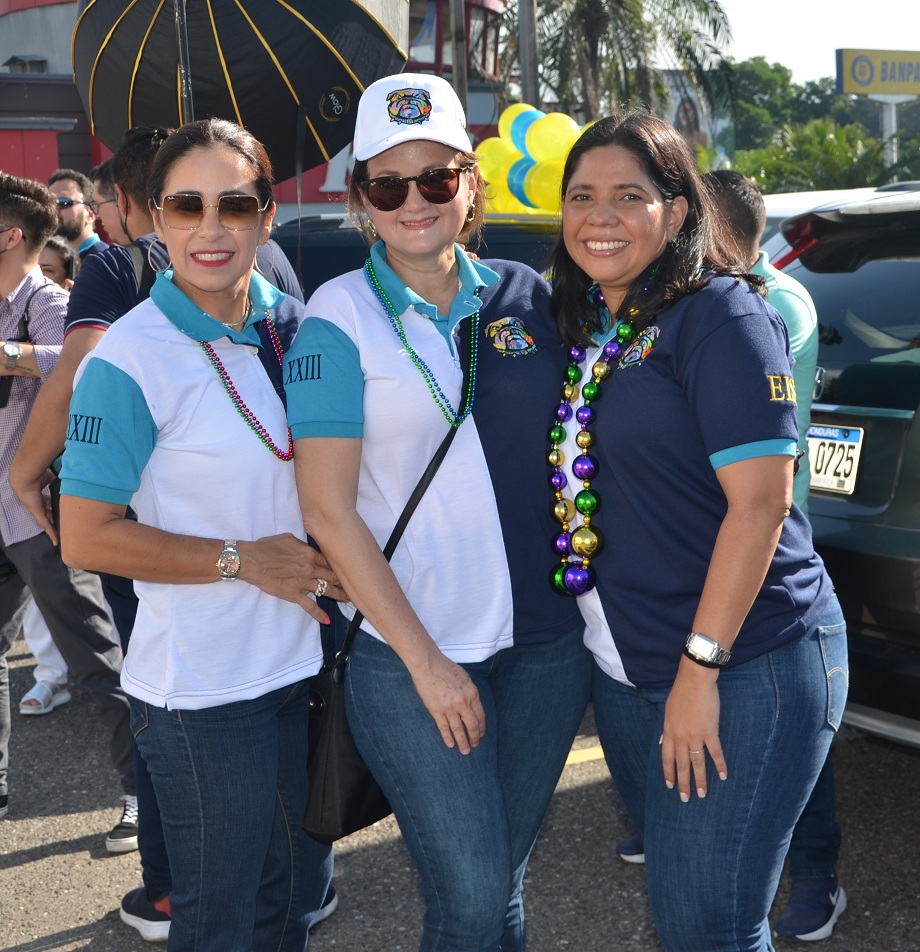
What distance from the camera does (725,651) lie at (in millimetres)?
2078

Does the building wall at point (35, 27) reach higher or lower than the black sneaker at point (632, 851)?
higher

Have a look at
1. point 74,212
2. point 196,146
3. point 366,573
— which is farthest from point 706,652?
point 74,212

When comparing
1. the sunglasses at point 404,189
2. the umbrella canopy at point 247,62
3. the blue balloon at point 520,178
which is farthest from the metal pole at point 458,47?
the sunglasses at point 404,189

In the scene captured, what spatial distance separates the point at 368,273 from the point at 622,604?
84 cm

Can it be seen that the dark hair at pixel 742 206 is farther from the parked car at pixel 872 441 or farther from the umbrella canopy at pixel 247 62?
the umbrella canopy at pixel 247 62

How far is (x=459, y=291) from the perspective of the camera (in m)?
2.45

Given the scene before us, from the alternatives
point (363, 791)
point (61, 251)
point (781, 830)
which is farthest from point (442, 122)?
point (61, 251)

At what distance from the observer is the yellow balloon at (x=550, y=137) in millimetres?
9875

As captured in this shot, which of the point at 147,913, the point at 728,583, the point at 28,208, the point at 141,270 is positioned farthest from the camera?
the point at 28,208

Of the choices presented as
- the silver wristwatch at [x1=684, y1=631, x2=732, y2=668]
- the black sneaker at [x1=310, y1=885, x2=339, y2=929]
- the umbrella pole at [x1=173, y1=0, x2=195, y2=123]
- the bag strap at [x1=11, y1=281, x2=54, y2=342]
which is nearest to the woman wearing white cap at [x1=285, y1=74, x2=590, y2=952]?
the silver wristwatch at [x1=684, y1=631, x2=732, y2=668]

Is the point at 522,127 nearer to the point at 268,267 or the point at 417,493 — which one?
the point at 268,267

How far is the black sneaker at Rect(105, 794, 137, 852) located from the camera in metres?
4.03

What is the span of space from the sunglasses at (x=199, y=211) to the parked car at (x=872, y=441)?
1948 mm

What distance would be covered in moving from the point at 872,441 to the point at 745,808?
1.60 metres
